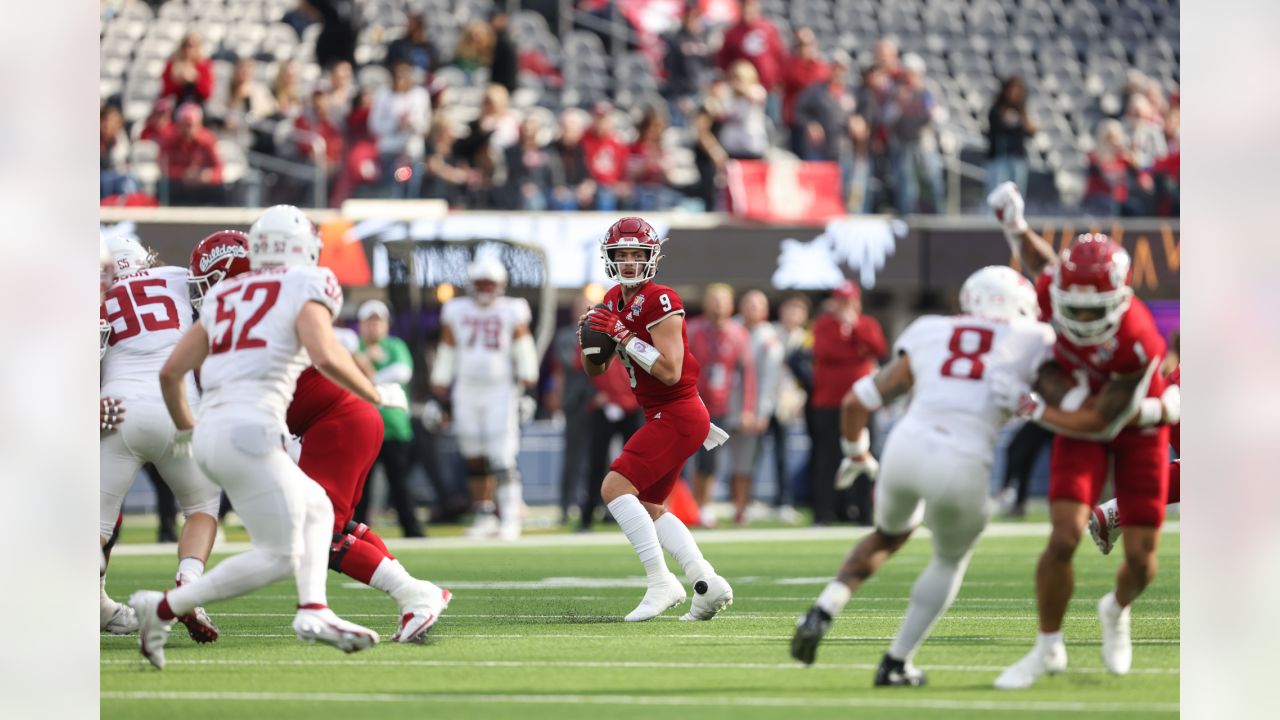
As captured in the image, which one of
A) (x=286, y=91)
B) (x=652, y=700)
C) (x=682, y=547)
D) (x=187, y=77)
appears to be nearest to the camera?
(x=652, y=700)

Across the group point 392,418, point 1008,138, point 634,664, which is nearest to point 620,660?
point 634,664

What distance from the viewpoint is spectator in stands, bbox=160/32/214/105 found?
15391 millimetres

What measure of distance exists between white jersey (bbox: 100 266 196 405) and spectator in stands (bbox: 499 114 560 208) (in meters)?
7.68

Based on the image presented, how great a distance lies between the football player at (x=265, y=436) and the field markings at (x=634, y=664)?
1.01ft

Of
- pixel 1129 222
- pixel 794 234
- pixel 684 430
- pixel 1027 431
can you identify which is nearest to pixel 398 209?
pixel 794 234

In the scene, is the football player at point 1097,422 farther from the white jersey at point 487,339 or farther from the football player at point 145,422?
the white jersey at point 487,339

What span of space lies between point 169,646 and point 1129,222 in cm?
1108

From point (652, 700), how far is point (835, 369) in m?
8.32

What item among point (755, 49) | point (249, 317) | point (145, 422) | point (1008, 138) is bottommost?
point (145, 422)

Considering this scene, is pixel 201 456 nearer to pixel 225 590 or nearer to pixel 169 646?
pixel 225 590

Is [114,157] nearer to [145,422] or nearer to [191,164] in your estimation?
[191,164]

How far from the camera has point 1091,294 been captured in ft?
18.8

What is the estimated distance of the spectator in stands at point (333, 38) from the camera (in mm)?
17219
